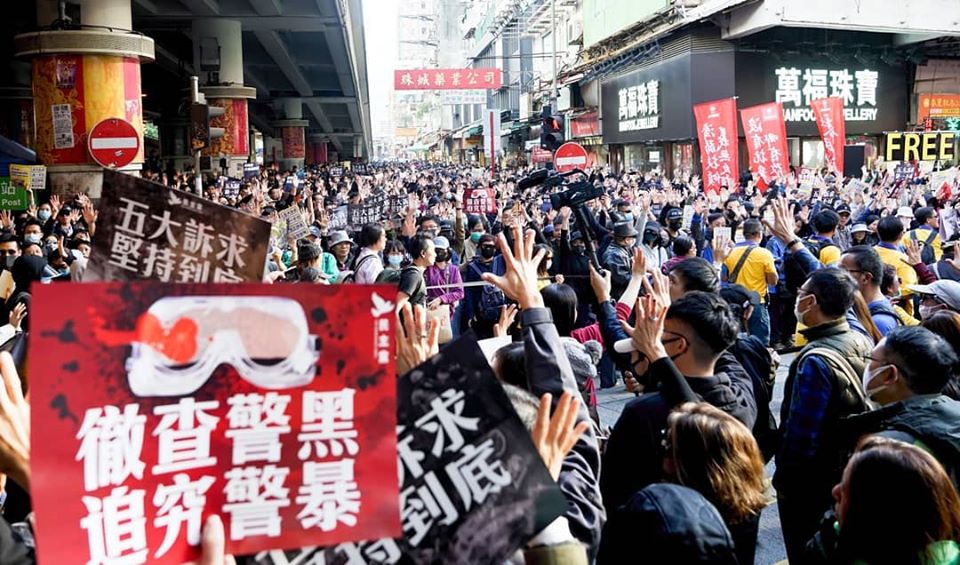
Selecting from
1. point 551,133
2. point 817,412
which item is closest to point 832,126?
point 551,133

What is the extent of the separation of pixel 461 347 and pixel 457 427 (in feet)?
0.58

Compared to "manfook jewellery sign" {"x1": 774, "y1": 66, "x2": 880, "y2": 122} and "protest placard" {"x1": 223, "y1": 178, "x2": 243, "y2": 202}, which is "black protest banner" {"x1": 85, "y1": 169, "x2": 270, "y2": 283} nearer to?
"protest placard" {"x1": 223, "y1": 178, "x2": 243, "y2": 202}

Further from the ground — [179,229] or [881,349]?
[179,229]

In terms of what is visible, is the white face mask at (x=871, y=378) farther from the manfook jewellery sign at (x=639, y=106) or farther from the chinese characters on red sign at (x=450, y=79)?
the chinese characters on red sign at (x=450, y=79)

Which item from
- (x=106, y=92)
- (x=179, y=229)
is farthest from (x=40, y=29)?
(x=179, y=229)

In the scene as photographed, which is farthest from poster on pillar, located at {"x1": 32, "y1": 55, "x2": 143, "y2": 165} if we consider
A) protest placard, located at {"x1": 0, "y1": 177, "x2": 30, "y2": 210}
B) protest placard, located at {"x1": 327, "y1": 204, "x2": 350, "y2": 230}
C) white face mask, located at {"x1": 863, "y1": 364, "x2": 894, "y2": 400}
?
white face mask, located at {"x1": 863, "y1": 364, "x2": 894, "y2": 400}

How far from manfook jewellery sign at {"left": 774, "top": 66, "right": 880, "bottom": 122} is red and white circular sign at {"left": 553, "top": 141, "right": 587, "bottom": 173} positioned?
15523 millimetres

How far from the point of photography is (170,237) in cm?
254

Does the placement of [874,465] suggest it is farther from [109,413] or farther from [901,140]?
[901,140]

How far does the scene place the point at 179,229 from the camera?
2.53 metres

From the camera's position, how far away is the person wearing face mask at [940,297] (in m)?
4.73

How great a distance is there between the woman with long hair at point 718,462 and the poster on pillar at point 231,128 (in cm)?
2213

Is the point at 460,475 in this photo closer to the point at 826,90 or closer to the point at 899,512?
the point at 899,512

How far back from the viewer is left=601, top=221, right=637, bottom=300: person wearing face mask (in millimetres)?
8109
